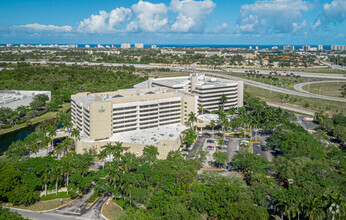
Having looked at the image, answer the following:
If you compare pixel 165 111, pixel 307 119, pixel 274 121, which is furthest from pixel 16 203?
pixel 307 119

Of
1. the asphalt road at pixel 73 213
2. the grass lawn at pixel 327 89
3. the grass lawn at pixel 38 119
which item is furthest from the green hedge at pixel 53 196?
the grass lawn at pixel 327 89

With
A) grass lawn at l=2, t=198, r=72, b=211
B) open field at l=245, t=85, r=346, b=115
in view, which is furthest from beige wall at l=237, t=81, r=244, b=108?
grass lawn at l=2, t=198, r=72, b=211

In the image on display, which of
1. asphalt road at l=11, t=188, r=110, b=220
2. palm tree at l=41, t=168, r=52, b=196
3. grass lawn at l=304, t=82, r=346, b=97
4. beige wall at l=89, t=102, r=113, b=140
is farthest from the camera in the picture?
grass lawn at l=304, t=82, r=346, b=97

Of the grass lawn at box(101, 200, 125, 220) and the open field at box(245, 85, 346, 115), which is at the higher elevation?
the open field at box(245, 85, 346, 115)

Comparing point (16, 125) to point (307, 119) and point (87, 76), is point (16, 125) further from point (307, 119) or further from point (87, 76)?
point (307, 119)

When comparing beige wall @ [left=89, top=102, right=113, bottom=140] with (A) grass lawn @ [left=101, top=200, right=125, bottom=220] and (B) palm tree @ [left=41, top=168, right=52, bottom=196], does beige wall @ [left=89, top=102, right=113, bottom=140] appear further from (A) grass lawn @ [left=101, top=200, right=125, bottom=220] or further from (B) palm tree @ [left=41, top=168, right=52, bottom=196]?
(A) grass lawn @ [left=101, top=200, right=125, bottom=220]

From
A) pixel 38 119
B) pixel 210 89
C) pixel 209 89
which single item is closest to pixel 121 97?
pixel 209 89

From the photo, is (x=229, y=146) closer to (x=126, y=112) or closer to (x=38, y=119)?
(x=126, y=112)
